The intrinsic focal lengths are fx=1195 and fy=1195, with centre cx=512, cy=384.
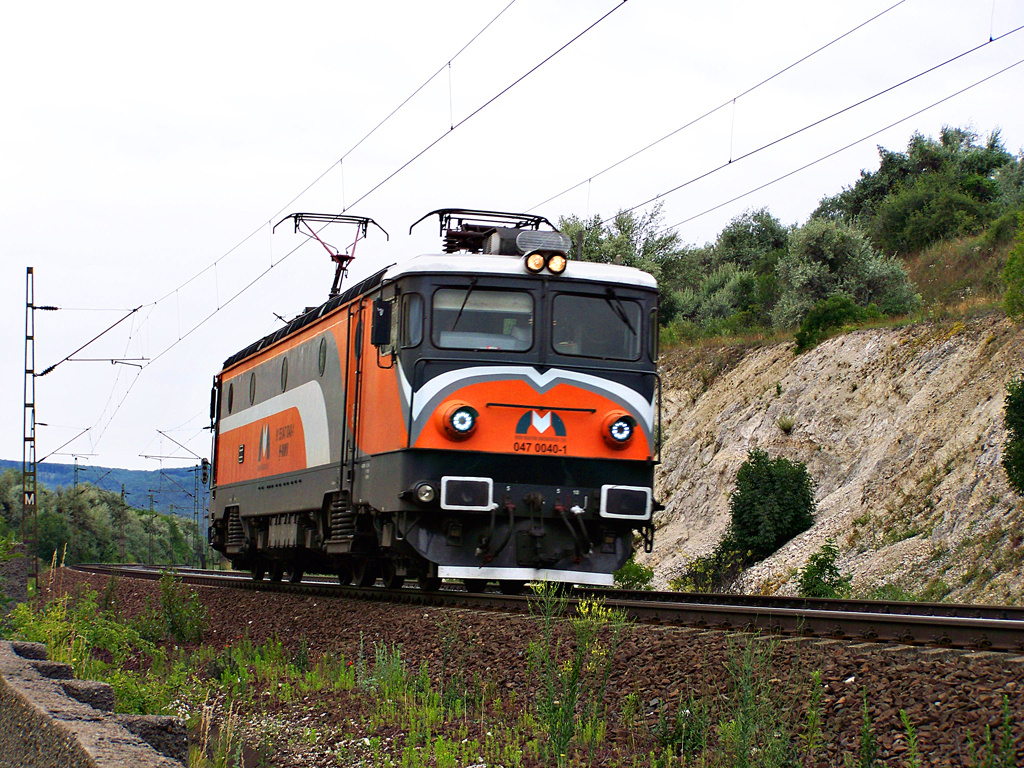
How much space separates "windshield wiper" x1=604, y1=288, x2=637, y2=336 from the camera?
12.5 metres

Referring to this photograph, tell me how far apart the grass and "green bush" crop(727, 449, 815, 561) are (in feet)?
43.9

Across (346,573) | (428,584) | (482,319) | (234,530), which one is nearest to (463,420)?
(482,319)

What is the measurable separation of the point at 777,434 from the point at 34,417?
20069 millimetres

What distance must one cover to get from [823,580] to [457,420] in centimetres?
Answer: 899

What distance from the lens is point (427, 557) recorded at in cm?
1170

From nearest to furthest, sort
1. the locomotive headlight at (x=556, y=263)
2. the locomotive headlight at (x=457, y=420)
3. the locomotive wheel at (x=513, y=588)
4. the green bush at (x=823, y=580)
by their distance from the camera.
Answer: the locomotive headlight at (x=457, y=420) → the locomotive headlight at (x=556, y=263) → the locomotive wheel at (x=513, y=588) → the green bush at (x=823, y=580)

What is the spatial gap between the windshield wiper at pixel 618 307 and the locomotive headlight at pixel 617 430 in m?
0.97

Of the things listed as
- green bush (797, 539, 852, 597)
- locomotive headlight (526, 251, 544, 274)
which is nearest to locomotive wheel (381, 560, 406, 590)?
locomotive headlight (526, 251, 544, 274)

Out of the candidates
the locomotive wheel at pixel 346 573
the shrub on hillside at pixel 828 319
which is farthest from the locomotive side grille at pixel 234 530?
the shrub on hillside at pixel 828 319

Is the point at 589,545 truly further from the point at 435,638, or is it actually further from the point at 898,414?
the point at 898,414

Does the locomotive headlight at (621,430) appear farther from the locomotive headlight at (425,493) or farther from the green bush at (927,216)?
the green bush at (927,216)

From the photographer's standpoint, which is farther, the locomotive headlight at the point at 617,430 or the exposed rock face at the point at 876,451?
the exposed rock face at the point at 876,451

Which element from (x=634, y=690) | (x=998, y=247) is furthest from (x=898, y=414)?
(x=634, y=690)

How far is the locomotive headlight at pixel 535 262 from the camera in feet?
39.8
